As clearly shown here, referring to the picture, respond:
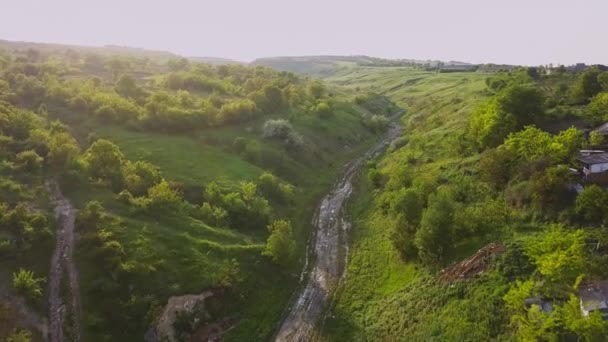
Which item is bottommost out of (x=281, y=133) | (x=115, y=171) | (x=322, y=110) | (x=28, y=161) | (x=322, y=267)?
(x=322, y=267)

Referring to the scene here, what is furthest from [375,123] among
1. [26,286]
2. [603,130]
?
[26,286]

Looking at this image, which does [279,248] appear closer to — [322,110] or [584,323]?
[584,323]

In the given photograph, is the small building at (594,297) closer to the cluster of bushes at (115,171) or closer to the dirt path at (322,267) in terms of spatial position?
the dirt path at (322,267)

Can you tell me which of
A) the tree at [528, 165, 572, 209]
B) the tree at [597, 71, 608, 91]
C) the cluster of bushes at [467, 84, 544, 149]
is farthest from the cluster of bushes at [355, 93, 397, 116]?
the tree at [528, 165, 572, 209]

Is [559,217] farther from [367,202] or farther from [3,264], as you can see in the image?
[3,264]

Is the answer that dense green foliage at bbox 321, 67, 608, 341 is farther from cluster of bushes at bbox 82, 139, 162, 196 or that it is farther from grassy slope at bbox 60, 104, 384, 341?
cluster of bushes at bbox 82, 139, 162, 196

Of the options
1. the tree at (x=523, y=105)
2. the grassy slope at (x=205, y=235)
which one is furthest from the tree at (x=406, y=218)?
the tree at (x=523, y=105)
